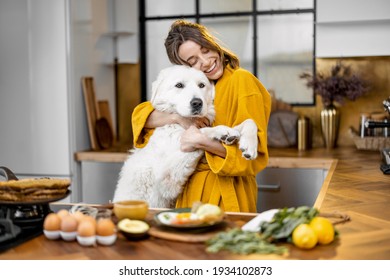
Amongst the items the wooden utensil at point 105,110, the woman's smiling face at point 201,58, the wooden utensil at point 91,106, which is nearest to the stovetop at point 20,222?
the woman's smiling face at point 201,58

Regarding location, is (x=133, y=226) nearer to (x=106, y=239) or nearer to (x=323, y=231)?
(x=106, y=239)

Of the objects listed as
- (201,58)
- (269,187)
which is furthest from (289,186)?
(201,58)

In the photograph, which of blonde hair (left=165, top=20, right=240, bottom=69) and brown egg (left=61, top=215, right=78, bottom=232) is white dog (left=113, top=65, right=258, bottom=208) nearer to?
blonde hair (left=165, top=20, right=240, bottom=69)

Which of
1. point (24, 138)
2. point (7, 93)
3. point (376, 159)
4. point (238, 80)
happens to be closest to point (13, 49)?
point (7, 93)

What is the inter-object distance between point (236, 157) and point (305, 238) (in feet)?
2.17

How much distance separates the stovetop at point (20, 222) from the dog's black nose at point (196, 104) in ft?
2.22

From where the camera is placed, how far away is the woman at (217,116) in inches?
78.0

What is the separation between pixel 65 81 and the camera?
3.30 metres

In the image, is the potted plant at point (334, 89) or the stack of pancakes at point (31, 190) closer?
the stack of pancakes at point (31, 190)

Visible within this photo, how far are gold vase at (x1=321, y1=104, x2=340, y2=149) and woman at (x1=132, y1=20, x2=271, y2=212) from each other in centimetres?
148

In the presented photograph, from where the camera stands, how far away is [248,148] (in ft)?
5.80

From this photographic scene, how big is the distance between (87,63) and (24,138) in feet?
2.07

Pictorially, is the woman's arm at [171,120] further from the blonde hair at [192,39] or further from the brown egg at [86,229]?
the brown egg at [86,229]
